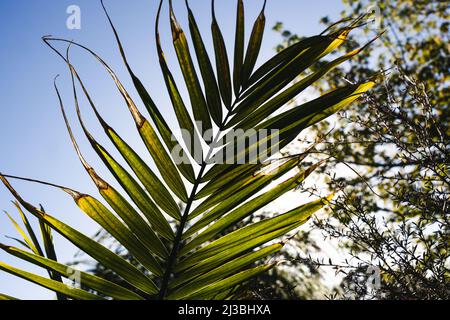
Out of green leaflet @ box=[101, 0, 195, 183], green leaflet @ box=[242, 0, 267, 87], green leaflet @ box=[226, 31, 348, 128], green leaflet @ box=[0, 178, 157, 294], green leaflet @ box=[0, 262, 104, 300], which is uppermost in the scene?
green leaflet @ box=[242, 0, 267, 87]

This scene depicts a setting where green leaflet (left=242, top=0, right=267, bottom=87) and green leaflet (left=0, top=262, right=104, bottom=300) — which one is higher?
green leaflet (left=242, top=0, right=267, bottom=87)

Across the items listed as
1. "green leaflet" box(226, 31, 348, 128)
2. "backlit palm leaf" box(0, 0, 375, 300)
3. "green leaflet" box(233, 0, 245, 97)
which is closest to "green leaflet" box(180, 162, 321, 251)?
"backlit palm leaf" box(0, 0, 375, 300)

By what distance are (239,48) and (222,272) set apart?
0.74 metres

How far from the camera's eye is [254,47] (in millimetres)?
1264

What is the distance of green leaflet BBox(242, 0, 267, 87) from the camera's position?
124 cm

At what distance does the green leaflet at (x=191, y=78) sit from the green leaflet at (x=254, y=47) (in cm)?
18

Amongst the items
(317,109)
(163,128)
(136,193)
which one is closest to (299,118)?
(317,109)

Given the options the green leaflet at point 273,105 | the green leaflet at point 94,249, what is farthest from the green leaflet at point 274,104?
the green leaflet at point 94,249

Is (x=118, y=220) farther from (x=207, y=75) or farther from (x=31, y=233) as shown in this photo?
(x=207, y=75)

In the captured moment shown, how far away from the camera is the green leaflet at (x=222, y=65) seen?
4.07ft

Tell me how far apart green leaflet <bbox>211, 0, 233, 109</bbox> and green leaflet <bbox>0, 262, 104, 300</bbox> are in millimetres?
727

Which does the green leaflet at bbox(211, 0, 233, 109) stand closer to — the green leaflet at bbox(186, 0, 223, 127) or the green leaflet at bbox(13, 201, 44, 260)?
the green leaflet at bbox(186, 0, 223, 127)

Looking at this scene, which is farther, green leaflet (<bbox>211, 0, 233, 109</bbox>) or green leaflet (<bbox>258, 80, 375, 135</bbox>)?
green leaflet (<bbox>211, 0, 233, 109</bbox>)
